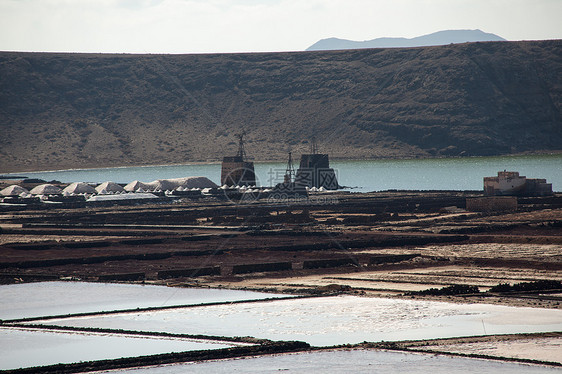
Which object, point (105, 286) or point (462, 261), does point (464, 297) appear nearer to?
point (462, 261)

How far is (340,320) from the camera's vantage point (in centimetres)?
2953

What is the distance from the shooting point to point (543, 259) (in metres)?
42.8

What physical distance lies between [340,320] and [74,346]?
8568 mm

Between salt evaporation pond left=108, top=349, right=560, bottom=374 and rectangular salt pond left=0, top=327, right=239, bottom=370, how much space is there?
2.16 meters

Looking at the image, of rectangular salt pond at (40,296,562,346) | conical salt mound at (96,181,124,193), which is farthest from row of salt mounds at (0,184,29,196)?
rectangular salt pond at (40,296,562,346)

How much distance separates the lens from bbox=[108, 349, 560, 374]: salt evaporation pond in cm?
2267

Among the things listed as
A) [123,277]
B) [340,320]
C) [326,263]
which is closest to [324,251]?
[326,263]

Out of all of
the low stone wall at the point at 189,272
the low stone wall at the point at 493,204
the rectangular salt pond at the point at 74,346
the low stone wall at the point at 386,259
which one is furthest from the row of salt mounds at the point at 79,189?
the rectangular salt pond at the point at 74,346

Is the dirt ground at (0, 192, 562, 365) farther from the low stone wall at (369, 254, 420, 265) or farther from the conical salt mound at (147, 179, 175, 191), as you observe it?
the conical salt mound at (147, 179, 175, 191)

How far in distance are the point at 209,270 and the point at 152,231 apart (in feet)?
75.2

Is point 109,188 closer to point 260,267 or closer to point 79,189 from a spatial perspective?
point 79,189

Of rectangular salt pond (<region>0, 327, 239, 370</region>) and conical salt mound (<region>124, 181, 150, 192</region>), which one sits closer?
rectangular salt pond (<region>0, 327, 239, 370</region>)

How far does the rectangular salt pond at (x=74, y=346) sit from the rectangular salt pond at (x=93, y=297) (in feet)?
13.7

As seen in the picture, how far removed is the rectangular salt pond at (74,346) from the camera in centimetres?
2531
